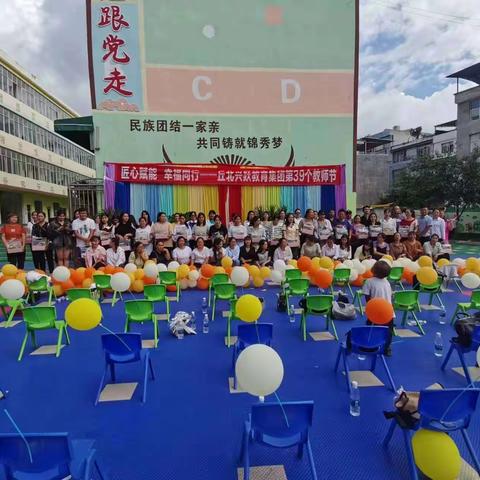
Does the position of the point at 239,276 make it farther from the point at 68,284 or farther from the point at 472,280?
the point at 472,280

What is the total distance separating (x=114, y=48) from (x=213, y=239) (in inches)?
299

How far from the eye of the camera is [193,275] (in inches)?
292

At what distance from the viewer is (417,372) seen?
397 cm

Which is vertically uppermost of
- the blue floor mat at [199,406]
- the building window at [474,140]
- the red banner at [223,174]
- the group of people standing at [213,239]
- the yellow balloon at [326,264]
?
the building window at [474,140]

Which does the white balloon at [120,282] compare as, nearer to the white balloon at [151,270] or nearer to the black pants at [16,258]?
the white balloon at [151,270]

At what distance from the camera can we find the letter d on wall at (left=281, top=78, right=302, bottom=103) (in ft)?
40.4

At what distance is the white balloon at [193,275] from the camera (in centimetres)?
741

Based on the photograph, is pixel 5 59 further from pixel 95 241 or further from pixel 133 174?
pixel 95 241

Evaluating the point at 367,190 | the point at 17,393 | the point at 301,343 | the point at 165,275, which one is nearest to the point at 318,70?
the point at 165,275

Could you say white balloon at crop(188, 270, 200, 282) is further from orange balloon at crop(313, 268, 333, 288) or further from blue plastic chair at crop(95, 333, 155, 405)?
blue plastic chair at crop(95, 333, 155, 405)

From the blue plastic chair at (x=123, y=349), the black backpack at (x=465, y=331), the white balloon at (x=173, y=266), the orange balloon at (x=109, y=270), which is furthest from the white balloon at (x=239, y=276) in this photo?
the black backpack at (x=465, y=331)

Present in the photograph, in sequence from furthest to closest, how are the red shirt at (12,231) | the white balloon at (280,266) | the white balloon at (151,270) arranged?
the red shirt at (12,231)
the white balloon at (280,266)
the white balloon at (151,270)

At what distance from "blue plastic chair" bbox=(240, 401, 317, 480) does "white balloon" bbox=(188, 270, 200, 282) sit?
514 centimetres

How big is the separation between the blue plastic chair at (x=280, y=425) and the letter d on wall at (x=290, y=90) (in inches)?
466
